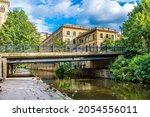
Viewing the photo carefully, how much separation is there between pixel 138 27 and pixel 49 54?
40.3 feet

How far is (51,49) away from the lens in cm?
3647

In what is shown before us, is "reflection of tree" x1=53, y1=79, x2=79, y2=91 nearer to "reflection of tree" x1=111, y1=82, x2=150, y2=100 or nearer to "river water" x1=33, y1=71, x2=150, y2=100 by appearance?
"river water" x1=33, y1=71, x2=150, y2=100

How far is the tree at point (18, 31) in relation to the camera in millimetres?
43156

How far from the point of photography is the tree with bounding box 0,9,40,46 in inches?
1699

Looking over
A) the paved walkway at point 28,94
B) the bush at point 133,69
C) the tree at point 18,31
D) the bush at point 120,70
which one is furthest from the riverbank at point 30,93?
the tree at point 18,31

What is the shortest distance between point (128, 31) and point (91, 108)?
30501 mm

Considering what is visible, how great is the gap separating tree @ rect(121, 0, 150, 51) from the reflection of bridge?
3217mm

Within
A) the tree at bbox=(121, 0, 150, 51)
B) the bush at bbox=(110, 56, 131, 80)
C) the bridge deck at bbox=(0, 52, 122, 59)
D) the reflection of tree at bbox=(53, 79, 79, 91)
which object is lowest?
the reflection of tree at bbox=(53, 79, 79, 91)

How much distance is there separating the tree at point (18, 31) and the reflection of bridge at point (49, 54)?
29.6ft

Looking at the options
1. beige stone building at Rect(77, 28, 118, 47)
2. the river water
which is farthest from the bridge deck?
beige stone building at Rect(77, 28, 118, 47)

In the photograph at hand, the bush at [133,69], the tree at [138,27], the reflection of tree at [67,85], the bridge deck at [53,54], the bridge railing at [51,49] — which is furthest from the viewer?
the bridge railing at [51,49]

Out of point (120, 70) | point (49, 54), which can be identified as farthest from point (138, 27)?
point (49, 54)

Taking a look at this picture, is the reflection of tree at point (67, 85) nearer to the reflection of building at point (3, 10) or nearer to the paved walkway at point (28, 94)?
the paved walkway at point (28, 94)

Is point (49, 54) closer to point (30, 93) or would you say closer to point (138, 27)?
point (138, 27)
